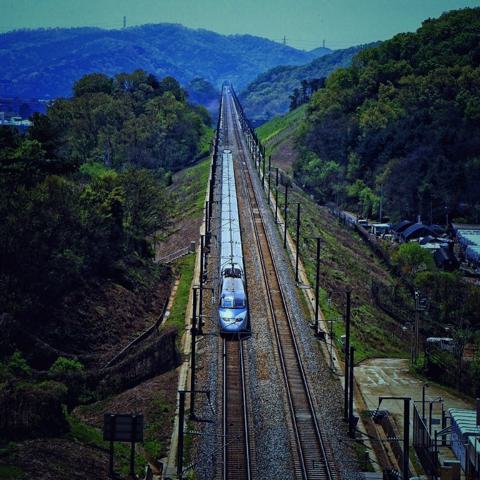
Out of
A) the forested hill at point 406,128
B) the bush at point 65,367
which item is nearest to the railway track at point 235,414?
the bush at point 65,367

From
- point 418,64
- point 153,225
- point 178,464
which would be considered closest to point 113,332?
point 178,464

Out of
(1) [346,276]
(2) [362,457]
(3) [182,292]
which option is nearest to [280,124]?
(1) [346,276]

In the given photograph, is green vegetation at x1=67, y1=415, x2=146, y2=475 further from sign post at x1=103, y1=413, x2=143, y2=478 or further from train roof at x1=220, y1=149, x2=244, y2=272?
train roof at x1=220, y1=149, x2=244, y2=272

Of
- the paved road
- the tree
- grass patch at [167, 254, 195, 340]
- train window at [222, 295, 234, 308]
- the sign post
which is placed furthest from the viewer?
the tree

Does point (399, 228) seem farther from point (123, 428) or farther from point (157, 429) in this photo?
point (123, 428)

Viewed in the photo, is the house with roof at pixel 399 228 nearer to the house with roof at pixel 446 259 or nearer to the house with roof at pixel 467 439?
the house with roof at pixel 446 259

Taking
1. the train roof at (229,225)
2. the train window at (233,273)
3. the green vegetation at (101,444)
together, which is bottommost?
the green vegetation at (101,444)

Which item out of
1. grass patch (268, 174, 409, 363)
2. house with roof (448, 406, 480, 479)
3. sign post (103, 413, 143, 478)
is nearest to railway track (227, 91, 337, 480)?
grass patch (268, 174, 409, 363)
